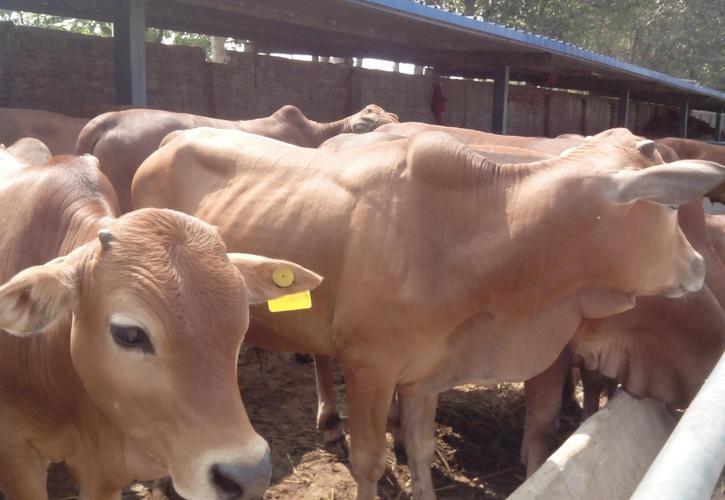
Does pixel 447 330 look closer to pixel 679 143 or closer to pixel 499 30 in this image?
pixel 679 143

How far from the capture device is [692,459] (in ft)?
4.15

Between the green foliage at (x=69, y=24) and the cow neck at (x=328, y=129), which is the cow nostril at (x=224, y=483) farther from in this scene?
the green foliage at (x=69, y=24)

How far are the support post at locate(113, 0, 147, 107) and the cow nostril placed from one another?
18.8ft

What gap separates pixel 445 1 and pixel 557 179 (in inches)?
712

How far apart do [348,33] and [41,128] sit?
4798mm

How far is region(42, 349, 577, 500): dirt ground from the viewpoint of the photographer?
4027mm

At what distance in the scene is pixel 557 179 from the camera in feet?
10.5

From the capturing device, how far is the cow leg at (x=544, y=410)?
375 cm

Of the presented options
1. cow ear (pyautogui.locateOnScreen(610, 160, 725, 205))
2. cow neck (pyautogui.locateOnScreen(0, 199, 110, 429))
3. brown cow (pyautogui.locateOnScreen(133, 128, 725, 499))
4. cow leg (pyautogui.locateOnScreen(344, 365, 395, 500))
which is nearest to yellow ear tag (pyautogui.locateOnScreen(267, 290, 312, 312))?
brown cow (pyautogui.locateOnScreen(133, 128, 725, 499))

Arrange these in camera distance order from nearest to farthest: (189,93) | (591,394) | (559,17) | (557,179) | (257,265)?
(257,265), (557,179), (591,394), (189,93), (559,17)

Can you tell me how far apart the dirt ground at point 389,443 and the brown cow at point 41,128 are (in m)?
3.36

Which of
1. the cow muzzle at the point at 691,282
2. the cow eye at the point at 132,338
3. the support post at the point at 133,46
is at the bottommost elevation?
the cow muzzle at the point at 691,282

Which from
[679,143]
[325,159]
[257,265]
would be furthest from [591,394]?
[679,143]

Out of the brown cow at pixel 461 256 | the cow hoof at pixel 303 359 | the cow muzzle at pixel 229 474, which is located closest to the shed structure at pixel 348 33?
the cow hoof at pixel 303 359
